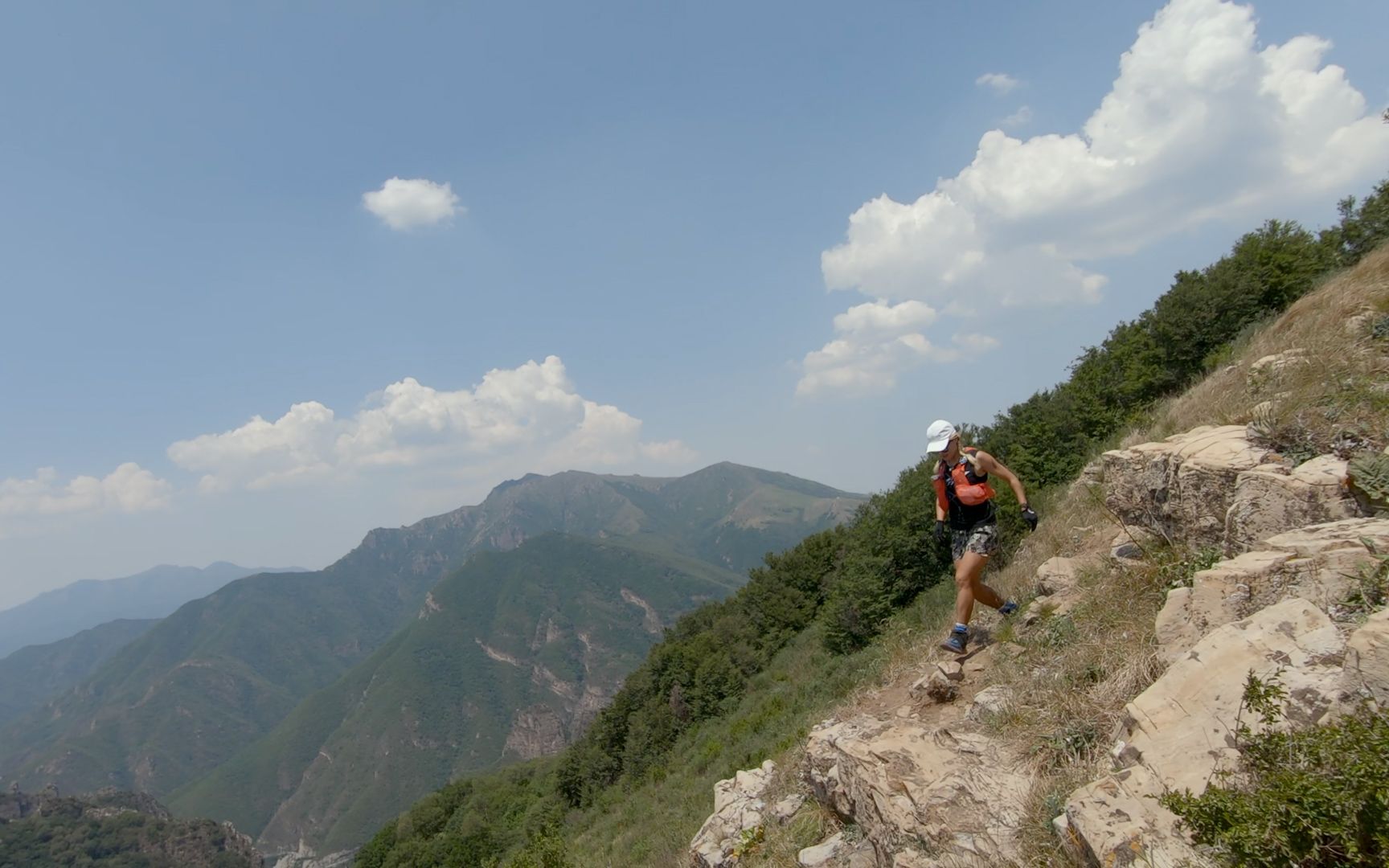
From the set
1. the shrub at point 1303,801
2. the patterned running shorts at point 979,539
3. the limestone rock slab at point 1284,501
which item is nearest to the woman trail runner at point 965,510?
the patterned running shorts at point 979,539

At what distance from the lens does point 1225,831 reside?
2.47 meters

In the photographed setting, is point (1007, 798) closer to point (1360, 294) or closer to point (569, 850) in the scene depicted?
point (1360, 294)

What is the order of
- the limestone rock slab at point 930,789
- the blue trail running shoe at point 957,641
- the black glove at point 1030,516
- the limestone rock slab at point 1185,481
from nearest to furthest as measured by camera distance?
the limestone rock slab at point 930,789 < the limestone rock slab at point 1185,481 < the black glove at point 1030,516 < the blue trail running shoe at point 957,641

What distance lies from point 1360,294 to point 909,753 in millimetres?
8832

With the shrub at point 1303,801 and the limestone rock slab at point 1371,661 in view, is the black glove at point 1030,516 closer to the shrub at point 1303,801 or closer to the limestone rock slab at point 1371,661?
the limestone rock slab at point 1371,661

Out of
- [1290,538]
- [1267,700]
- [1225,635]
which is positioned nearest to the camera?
[1267,700]

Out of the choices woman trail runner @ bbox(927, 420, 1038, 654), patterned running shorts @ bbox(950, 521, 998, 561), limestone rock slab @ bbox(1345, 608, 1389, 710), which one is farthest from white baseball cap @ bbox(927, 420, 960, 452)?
limestone rock slab @ bbox(1345, 608, 1389, 710)

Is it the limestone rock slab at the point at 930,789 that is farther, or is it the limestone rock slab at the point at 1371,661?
the limestone rock slab at the point at 930,789

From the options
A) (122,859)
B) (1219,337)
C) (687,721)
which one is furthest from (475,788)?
(1219,337)

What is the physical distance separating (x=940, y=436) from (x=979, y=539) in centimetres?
112

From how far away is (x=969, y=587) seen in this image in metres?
6.50

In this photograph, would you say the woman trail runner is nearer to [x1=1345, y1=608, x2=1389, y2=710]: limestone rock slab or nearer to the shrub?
[x1=1345, y1=608, x2=1389, y2=710]: limestone rock slab

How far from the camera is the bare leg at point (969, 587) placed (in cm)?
634

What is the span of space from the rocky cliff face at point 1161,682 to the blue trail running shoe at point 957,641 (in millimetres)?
126
